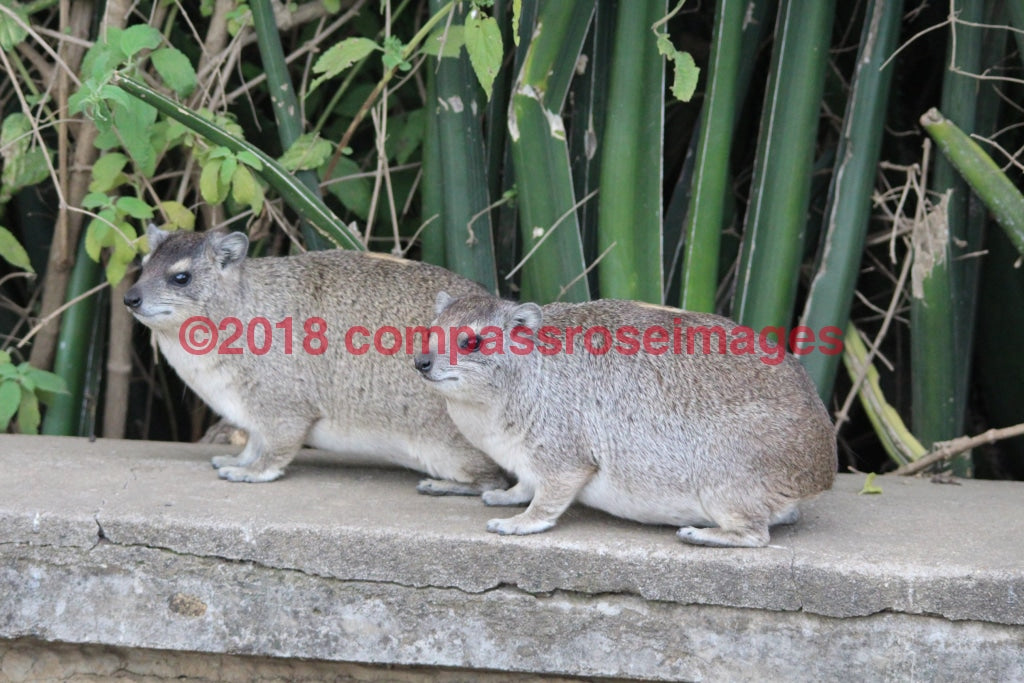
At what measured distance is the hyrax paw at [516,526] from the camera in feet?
13.0

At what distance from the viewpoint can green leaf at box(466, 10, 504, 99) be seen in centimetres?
439

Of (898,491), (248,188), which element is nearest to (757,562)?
(898,491)

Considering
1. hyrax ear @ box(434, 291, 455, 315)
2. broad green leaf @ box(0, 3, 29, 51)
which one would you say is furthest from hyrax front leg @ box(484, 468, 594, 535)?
broad green leaf @ box(0, 3, 29, 51)

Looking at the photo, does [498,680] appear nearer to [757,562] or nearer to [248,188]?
[757,562]

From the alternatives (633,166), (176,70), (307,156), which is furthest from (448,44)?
(176,70)

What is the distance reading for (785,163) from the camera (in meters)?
4.99

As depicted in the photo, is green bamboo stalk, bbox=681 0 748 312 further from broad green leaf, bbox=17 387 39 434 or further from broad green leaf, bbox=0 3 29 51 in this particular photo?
broad green leaf, bbox=0 3 29 51

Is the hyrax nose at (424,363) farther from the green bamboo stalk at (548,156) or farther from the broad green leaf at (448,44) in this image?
the broad green leaf at (448,44)

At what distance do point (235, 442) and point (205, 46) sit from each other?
1.74 metres

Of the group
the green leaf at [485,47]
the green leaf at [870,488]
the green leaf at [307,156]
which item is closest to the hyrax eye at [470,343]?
the green leaf at [485,47]

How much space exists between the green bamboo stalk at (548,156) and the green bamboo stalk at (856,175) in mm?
967

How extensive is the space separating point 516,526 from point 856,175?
7.05 ft

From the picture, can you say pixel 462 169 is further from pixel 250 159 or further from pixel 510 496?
pixel 510 496

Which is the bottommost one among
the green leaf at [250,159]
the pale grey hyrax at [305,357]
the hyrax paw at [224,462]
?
the hyrax paw at [224,462]
